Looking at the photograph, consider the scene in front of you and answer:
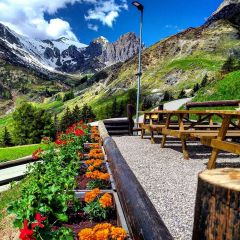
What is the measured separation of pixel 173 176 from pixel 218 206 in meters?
8.07

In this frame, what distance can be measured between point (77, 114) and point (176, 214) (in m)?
114

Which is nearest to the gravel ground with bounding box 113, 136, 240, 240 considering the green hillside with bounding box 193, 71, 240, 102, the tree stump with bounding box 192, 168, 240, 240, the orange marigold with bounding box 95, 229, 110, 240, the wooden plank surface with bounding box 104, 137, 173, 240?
the wooden plank surface with bounding box 104, 137, 173, 240

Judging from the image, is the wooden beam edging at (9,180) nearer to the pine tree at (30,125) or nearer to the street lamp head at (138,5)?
the street lamp head at (138,5)

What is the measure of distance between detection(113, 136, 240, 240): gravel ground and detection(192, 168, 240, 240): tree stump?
4.21 meters

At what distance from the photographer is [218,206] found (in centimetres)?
139

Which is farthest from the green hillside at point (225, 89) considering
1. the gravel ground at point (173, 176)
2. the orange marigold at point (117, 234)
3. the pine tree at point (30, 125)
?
the pine tree at point (30, 125)

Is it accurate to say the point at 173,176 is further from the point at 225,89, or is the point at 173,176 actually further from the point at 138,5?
the point at 225,89

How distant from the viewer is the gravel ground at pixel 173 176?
627 cm

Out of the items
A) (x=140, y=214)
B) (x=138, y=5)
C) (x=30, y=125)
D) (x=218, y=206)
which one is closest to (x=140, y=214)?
(x=140, y=214)

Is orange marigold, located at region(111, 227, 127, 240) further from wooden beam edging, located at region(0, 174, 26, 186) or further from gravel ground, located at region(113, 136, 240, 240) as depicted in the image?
wooden beam edging, located at region(0, 174, 26, 186)

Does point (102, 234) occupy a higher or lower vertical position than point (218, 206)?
lower

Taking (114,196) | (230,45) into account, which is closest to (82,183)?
(114,196)

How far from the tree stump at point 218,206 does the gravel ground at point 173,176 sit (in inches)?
166

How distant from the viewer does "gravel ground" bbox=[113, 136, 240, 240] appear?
6.27 metres
